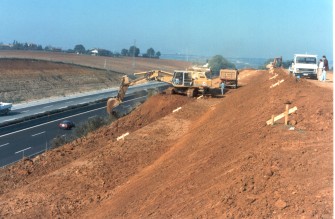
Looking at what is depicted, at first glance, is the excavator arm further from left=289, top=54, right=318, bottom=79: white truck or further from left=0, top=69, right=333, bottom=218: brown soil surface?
left=0, top=69, right=333, bottom=218: brown soil surface

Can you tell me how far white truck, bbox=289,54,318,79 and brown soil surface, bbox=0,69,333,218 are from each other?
607 inches

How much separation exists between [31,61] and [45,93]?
20.1 meters

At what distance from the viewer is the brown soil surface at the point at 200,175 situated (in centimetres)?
822

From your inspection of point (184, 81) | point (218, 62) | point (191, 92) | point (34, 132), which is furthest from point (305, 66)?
point (218, 62)

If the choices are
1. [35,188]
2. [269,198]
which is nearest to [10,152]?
[35,188]

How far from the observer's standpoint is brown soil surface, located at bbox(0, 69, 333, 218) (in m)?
8.22

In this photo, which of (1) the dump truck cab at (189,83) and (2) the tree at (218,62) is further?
(2) the tree at (218,62)

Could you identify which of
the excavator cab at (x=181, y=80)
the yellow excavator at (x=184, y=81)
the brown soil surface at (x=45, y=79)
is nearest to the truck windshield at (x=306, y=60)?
the yellow excavator at (x=184, y=81)

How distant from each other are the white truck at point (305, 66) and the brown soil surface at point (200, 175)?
50.6 ft

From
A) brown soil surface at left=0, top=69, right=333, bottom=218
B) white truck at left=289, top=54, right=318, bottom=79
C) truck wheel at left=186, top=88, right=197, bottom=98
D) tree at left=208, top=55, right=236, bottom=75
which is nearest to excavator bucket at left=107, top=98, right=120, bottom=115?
truck wheel at left=186, top=88, right=197, bottom=98

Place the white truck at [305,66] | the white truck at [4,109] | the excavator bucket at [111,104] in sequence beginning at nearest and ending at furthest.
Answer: the excavator bucket at [111,104] → the white truck at [305,66] → the white truck at [4,109]

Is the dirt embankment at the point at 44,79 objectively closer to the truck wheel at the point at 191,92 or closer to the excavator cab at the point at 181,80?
the excavator cab at the point at 181,80

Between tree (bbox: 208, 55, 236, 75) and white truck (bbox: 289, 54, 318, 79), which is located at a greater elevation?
white truck (bbox: 289, 54, 318, 79)

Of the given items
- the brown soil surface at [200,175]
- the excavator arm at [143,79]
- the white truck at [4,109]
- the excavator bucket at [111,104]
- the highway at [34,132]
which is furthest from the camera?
the white truck at [4,109]
